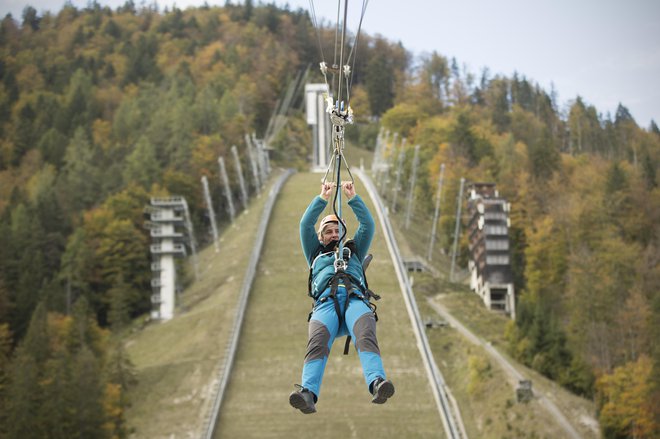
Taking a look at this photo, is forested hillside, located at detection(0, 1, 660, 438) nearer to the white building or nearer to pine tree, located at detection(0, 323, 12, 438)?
pine tree, located at detection(0, 323, 12, 438)

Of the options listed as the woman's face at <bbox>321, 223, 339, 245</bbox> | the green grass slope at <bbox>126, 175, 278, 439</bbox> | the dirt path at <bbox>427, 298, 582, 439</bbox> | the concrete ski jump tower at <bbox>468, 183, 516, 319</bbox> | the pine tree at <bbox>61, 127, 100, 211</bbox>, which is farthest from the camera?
the pine tree at <bbox>61, 127, 100, 211</bbox>

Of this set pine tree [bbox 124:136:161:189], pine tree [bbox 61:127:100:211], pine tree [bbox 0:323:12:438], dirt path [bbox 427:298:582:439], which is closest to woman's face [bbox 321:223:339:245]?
dirt path [bbox 427:298:582:439]

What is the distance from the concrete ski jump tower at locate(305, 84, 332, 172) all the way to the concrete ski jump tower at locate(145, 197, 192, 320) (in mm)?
33212

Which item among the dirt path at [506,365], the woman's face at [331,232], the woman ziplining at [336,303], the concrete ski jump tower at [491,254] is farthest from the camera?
the concrete ski jump tower at [491,254]

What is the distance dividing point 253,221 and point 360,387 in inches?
931

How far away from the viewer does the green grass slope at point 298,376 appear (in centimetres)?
2889

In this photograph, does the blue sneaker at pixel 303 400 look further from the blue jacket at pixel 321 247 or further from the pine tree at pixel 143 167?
the pine tree at pixel 143 167

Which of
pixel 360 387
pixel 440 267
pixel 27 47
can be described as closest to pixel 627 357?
pixel 360 387

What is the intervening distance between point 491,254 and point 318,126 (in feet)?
146

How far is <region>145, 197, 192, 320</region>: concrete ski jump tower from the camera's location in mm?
45500

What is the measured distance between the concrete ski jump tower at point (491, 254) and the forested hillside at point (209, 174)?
1.51 metres

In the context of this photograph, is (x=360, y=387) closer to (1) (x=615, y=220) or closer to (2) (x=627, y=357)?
(2) (x=627, y=357)

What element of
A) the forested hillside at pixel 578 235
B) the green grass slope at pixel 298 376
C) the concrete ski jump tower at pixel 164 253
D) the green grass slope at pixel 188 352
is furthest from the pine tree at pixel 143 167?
the green grass slope at pixel 298 376

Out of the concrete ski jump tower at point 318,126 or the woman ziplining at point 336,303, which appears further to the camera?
the concrete ski jump tower at point 318,126
